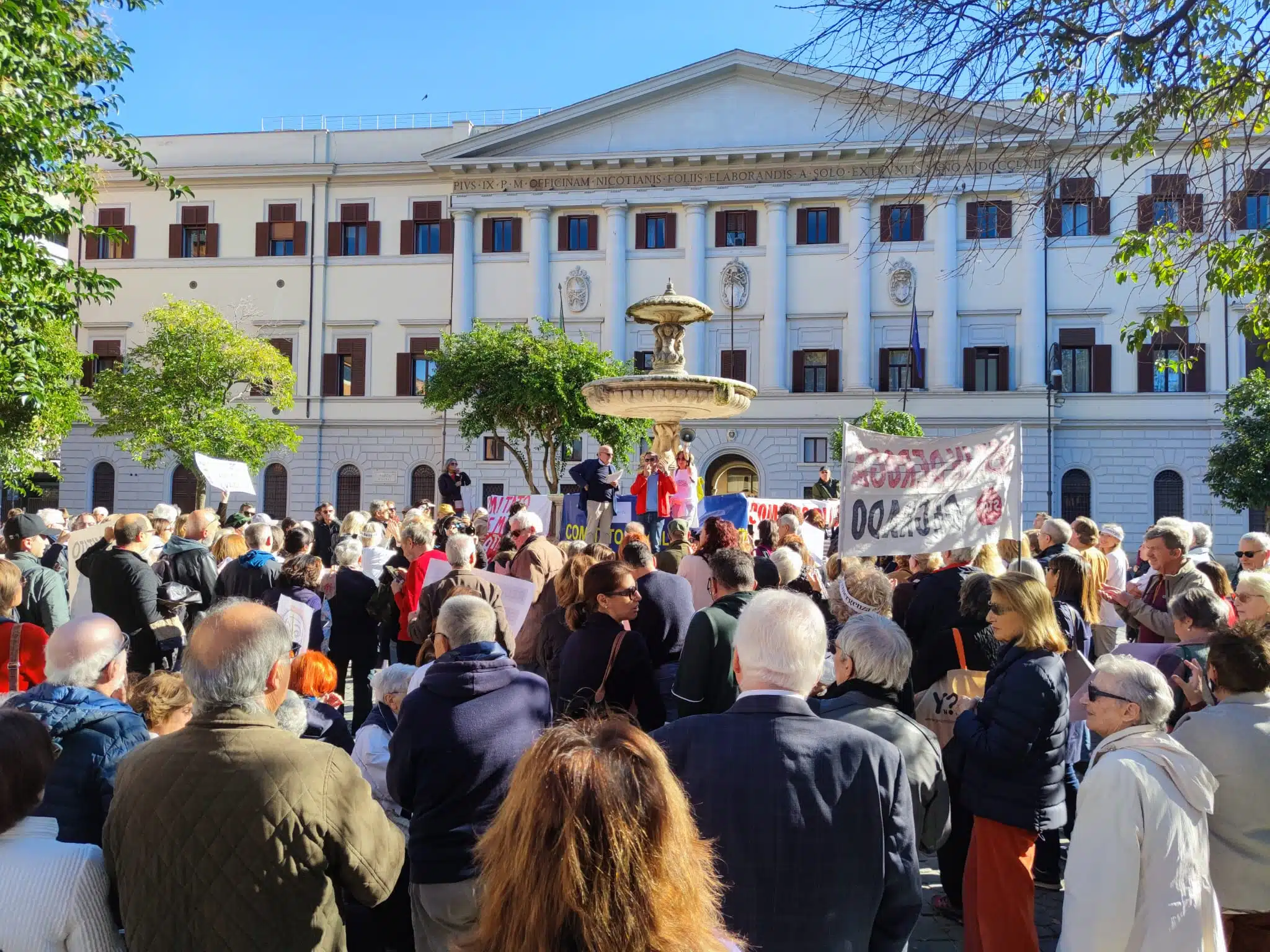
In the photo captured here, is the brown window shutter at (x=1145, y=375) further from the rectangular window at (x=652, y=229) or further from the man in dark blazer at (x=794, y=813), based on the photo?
the man in dark blazer at (x=794, y=813)

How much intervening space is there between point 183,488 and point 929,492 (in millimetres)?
37762

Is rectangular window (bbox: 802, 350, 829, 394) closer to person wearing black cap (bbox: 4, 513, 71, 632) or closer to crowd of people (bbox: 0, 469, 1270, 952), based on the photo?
crowd of people (bbox: 0, 469, 1270, 952)

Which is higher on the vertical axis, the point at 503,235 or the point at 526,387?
the point at 503,235

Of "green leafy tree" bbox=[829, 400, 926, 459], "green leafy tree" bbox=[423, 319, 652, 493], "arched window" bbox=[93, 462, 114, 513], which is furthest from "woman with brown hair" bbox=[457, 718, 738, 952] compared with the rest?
"arched window" bbox=[93, 462, 114, 513]

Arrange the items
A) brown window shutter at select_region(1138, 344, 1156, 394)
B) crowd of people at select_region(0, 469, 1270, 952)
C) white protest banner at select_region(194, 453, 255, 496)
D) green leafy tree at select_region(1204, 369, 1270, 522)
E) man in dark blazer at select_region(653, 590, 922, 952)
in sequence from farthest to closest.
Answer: brown window shutter at select_region(1138, 344, 1156, 394) < green leafy tree at select_region(1204, 369, 1270, 522) < white protest banner at select_region(194, 453, 255, 496) < man in dark blazer at select_region(653, 590, 922, 952) < crowd of people at select_region(0, 469, 1270, 952)

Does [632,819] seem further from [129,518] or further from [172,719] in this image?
[129,518]

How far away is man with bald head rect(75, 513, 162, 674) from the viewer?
24.0ft

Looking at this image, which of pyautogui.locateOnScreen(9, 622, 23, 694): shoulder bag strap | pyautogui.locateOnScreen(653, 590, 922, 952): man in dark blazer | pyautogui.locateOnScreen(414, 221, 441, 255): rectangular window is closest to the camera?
pyautogui.locateOnScreen(653, 590, 922, 952): man in dark blazer

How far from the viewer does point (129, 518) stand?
24.8 ft

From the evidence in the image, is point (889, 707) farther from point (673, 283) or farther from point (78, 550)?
point (673, 283)

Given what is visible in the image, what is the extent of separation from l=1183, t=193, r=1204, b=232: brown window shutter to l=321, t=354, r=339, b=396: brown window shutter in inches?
1409

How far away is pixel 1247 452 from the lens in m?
29.0

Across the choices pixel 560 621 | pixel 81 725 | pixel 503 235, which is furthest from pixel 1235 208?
pixel 503 235

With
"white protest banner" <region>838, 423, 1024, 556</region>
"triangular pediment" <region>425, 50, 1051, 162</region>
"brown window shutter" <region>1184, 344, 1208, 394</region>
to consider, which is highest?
"triangular pediment" <region>425, 50, 1051, 162</region>
